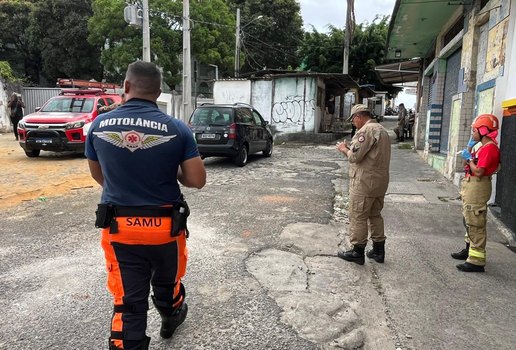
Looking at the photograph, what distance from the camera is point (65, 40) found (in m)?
28.4

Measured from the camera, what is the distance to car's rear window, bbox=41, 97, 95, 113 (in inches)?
471

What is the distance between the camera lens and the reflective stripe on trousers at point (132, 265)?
233cm

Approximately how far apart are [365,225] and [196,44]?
75.2ft

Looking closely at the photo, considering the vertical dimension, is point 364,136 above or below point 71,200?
above

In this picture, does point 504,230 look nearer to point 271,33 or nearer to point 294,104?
point 294,104

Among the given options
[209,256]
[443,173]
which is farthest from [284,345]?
[443,173]

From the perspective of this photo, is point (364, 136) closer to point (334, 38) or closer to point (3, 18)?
point (334, 38)

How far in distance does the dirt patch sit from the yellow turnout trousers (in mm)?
6468

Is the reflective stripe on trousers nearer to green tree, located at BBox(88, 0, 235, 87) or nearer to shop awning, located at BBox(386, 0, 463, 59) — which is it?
shop awning, located at BBox(386, 0, 463, 59)

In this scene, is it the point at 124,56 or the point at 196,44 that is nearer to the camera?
the point at 124,56

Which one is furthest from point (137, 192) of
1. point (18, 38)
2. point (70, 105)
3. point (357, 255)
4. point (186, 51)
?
point (18, 38)

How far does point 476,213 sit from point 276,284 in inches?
84.2

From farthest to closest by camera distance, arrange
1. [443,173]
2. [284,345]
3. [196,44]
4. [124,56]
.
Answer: [196,44] < [124,56] < [443,173] < [284,345]

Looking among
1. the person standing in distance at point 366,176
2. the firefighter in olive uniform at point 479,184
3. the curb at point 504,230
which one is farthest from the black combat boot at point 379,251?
the curb at point 504,230
